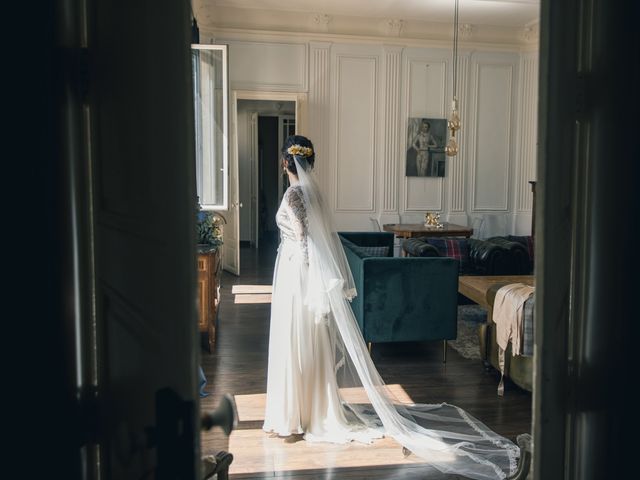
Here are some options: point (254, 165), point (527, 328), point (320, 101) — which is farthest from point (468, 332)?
point (254, 165)

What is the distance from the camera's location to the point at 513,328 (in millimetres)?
3525

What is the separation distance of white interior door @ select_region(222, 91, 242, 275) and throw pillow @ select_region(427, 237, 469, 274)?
10.1 feet

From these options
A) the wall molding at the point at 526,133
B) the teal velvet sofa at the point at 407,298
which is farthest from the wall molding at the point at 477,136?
the teal velvet sofa at the point at 407,298

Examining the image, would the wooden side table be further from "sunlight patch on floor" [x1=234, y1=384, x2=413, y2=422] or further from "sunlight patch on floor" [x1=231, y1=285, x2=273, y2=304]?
"sunlight patch on floor" [x1=231, y1=285, x2=273, y2=304]

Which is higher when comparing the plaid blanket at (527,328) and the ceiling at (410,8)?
the ceiling at (410,8)

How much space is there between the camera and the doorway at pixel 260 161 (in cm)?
1122

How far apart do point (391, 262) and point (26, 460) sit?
370 centimetres

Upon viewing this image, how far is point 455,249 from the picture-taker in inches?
242

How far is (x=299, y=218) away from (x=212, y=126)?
2.89 metres

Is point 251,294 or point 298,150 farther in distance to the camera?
point 251,294

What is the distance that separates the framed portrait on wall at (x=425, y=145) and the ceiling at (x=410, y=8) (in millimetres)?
1534

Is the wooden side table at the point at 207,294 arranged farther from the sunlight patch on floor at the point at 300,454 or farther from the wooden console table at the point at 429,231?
the wooden console table at the point at 429,231

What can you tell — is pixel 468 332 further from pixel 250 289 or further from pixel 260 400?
pixel 250 289

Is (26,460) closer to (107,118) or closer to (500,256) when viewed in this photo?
(107,118)
